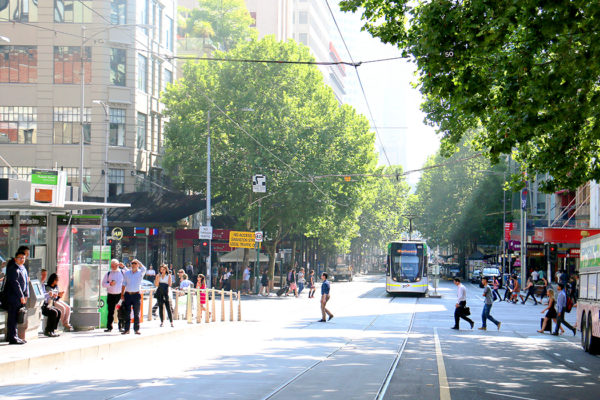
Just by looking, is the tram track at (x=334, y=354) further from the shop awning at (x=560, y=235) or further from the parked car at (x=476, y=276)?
the parked car at (x=476, y=276)

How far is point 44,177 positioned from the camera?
1627 centimetres

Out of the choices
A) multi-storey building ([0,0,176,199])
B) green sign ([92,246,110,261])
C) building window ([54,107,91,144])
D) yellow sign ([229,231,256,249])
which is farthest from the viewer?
building window ([54,107,91,144])

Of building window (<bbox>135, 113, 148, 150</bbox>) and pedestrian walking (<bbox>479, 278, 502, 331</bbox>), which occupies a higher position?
building window (<bbox>135, 113, 148, 150</bbox>)

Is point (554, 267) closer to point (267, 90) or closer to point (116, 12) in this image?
point (267, 90)

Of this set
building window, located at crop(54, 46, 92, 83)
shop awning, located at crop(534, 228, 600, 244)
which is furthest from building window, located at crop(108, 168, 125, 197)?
shop awning, located at crop(534, 228, 600, 244)

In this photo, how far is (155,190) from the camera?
53.9 m

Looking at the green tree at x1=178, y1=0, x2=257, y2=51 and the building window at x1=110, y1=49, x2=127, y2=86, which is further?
the green tree at x1=178, y1=0, x2=257, y2=51

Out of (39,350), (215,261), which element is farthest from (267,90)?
(39,350)

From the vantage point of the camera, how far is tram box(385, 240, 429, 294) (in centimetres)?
4625

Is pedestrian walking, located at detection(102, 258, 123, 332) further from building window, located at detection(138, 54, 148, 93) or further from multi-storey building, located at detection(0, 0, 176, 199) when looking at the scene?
building window, located at detection(138, 54, 148, 93)

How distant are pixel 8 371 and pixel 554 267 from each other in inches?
2618

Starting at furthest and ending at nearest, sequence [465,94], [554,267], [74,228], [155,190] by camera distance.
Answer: [554,267] < [155,190] < [74,228] < [465,94]

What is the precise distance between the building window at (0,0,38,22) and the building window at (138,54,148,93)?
6.87m

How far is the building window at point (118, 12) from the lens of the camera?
4988 centimetres
